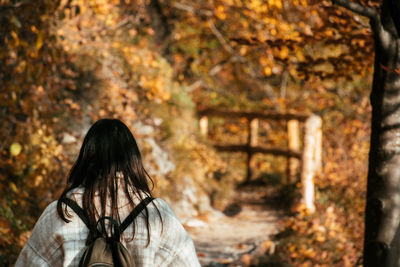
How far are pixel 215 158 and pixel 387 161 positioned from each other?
20.0 ft

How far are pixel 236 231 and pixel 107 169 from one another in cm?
582

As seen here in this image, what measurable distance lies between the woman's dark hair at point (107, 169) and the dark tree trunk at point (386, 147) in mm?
2161

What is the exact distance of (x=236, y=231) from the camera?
25.8 feet

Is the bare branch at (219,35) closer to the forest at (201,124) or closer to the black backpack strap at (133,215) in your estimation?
the forest at (201,124)

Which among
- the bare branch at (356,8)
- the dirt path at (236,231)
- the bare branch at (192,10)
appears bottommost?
the dirt path at (236,231)

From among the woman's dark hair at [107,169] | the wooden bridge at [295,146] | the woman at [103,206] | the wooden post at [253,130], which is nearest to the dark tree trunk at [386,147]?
the woman at [103,206]

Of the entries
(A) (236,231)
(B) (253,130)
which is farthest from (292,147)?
(A) (236,231)

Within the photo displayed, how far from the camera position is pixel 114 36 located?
920 centimetres

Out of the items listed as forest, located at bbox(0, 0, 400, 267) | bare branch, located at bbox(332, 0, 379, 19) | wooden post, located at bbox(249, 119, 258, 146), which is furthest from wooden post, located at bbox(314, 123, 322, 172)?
bare branch, located at bbox(332, 0, 379, 19)

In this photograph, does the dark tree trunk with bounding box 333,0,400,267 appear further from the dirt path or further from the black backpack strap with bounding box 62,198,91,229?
the dirt path

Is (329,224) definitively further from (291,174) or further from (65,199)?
(65,199)

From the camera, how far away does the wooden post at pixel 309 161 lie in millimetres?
7871

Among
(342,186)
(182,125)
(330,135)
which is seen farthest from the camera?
(182,125)

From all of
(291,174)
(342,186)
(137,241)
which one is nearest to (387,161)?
(137,241)
